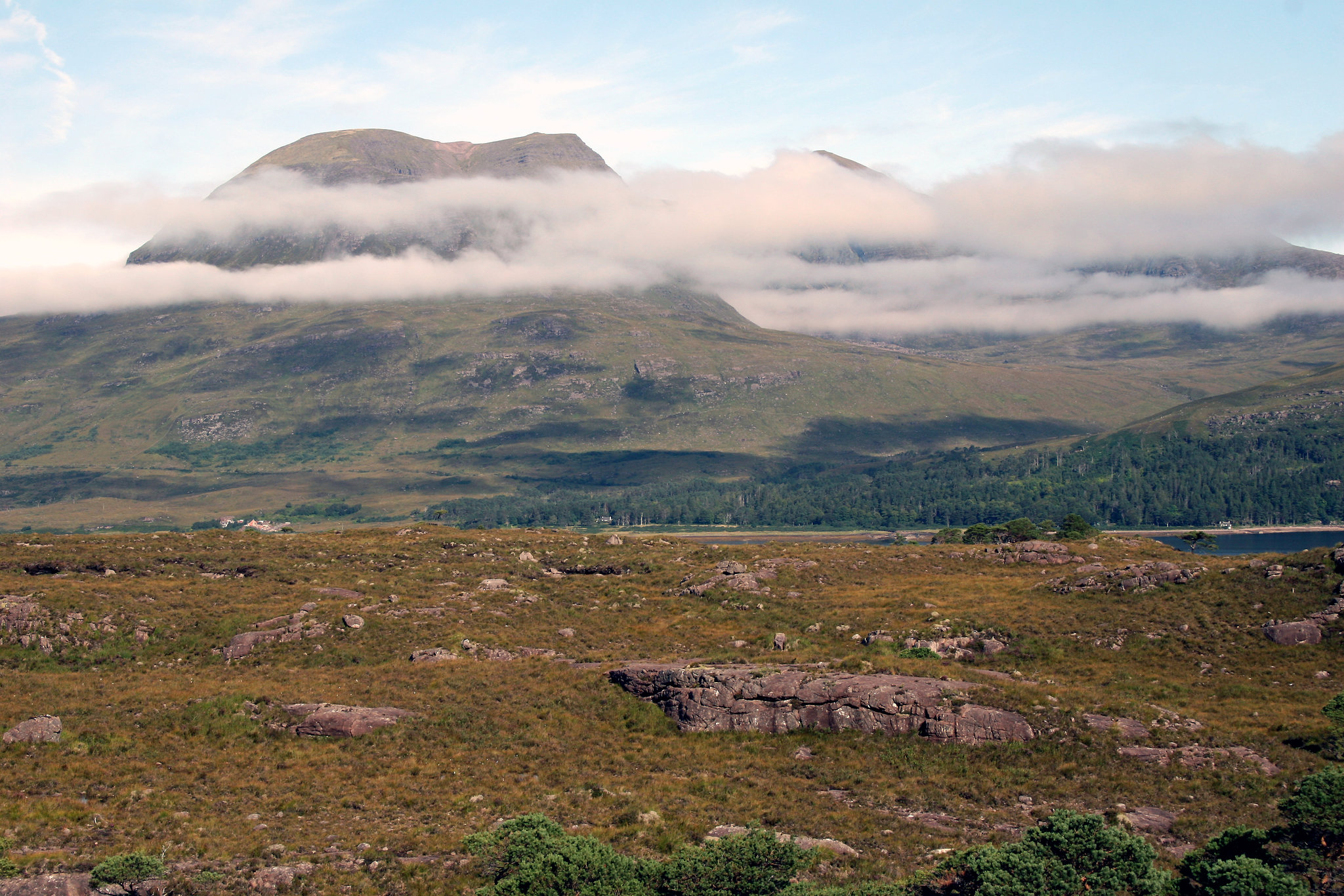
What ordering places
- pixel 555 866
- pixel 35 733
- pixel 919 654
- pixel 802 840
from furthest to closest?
pixel 919 654 < pixel 35 733 < pixel 802 840 < pixel 555 866

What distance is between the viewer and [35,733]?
55156 mm

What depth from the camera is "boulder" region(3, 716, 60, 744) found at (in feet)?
179

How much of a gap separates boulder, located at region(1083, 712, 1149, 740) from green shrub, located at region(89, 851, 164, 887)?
1953 inches

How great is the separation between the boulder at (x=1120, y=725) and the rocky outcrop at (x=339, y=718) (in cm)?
4236

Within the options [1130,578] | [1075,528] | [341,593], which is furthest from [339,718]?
[1075,528]

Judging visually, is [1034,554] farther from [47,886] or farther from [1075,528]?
[47,886]

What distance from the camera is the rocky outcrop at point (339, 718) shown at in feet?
196

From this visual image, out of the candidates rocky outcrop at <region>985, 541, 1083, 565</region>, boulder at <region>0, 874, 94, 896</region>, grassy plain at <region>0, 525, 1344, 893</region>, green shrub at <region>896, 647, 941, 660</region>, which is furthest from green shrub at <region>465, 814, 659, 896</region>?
rocky outcrop at <region>985, 541, 1083, 565</region>

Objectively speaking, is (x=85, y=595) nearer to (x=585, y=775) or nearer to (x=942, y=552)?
(x=585, y=775)

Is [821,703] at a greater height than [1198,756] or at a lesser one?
greater

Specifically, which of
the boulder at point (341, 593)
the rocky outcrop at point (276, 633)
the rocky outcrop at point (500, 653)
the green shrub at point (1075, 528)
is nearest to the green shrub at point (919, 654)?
the rocky outcrop at point (500, 653)

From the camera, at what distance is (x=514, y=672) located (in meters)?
72.5

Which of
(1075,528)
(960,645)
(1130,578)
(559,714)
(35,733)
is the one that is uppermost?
(35,733)

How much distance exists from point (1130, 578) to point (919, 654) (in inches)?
975
